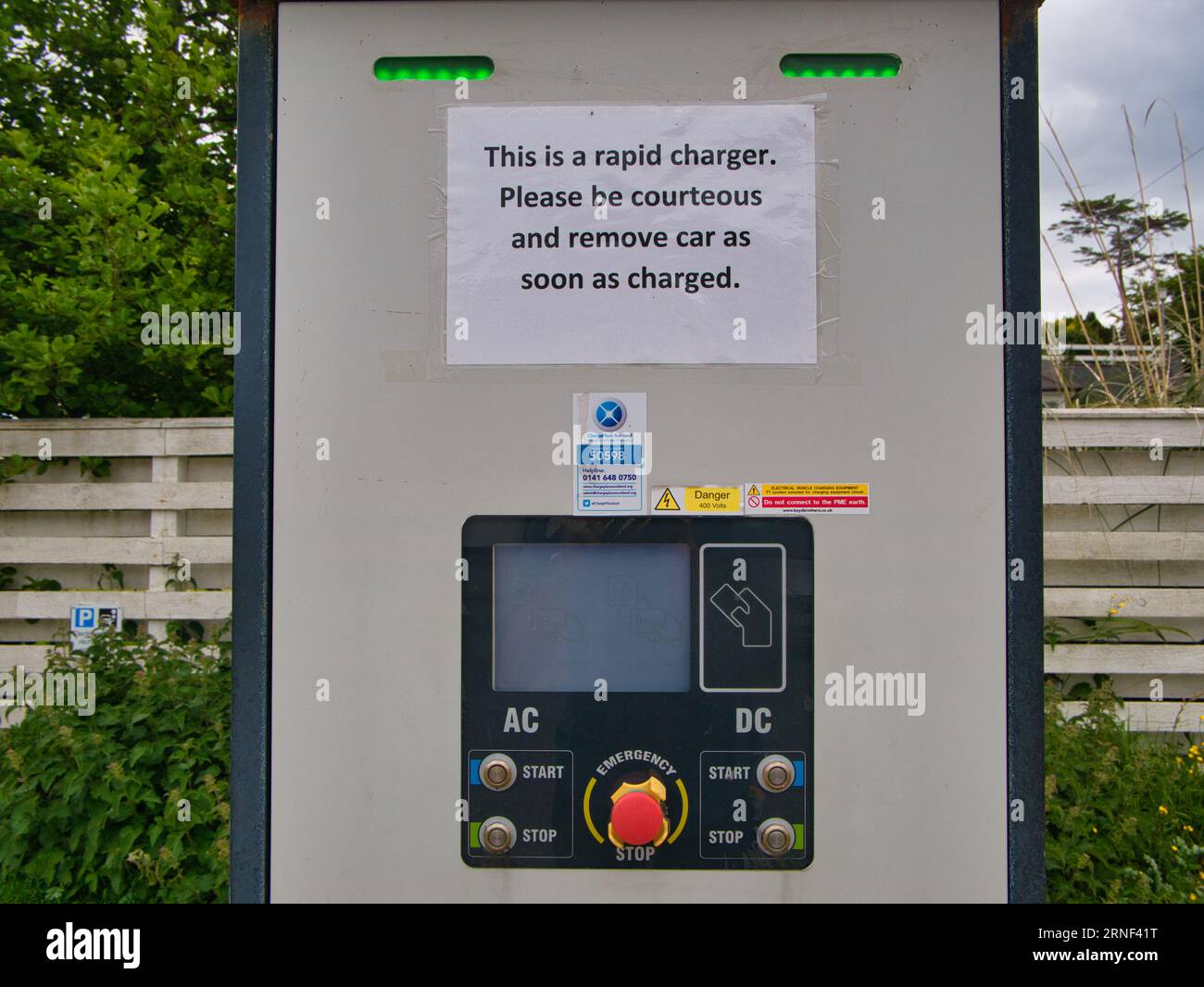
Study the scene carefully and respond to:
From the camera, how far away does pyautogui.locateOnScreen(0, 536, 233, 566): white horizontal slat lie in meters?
4.14

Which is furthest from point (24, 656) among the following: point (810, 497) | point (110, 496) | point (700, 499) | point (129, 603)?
point (810, 497)

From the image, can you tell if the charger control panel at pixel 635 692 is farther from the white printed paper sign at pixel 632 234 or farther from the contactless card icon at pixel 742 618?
the white printed paper sign at pixel 632 234

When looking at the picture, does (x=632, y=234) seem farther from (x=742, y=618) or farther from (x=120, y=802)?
(x=120, y=802)

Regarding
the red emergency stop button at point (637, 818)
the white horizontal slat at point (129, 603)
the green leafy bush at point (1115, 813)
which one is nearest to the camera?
the red emergency stop button at point (637, 818)

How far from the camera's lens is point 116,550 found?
13.7 feet

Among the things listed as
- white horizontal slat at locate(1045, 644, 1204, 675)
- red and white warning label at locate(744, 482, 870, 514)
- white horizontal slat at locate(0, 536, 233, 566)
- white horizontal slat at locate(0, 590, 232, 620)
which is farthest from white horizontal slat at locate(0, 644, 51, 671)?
white horizontal slat at locate(1045, 644, 1204, 675)

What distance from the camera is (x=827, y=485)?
149 centimetres

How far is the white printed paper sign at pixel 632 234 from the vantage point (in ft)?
4.95

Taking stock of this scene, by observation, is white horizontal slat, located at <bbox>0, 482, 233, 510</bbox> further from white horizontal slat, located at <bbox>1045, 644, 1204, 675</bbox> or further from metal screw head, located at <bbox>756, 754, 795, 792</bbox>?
white horizontal slat, located at <bbox>1045, 644, 1204, 675</bbox>

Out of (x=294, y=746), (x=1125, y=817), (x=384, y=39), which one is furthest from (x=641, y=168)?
(x=1125, y=817)

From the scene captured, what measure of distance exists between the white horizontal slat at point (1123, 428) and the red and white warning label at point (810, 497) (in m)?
2.84

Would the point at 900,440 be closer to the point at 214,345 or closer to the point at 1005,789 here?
the point at 1005,789

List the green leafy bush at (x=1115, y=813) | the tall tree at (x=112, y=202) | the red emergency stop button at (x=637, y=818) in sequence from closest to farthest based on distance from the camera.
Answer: the red emergency stop button at (x=637, y=818) < the green leafy bush at (x=1115, y=813) < the tall tree at (x=112, y=202)

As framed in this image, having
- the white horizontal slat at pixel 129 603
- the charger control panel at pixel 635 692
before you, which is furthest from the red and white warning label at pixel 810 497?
the white horizontal slat at pixel 129 603
